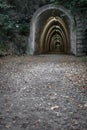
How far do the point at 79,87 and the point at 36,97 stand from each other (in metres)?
1.65

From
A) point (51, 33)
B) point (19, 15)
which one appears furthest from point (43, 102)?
point (51, 33)

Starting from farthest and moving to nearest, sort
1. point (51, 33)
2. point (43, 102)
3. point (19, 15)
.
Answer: point (51, 33), point (19, 15), point (43, 102)

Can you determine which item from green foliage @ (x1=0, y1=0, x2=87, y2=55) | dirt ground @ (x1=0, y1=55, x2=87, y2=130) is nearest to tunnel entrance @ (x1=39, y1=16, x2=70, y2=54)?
green foliage @ (x1=0, y1=0, x2=87, y2=55)

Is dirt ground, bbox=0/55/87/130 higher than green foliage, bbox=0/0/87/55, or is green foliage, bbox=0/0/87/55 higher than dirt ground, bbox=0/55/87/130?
green foliage, bbox=0/0/87/55

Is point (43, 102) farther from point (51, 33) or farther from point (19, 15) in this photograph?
point (51, 33)

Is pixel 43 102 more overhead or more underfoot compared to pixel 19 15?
more underfoot

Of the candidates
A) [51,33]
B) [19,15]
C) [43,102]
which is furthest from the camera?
[51,33]

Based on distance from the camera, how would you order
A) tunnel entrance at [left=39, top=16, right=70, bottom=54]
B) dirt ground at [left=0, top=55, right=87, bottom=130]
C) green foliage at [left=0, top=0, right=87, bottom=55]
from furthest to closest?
tunnel entrance at [left=39, top=16, right=70, bottom=54], green foliage at [left=0, top=0, right=87, bottom=55], dirt ground at [left=0, top=55, right=87, bottom=130]

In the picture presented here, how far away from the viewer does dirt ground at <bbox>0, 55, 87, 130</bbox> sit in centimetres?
502

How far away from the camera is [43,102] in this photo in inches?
256

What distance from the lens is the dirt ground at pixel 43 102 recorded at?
5.02 m

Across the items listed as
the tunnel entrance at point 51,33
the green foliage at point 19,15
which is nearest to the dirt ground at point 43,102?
the green foliage at point 19,15

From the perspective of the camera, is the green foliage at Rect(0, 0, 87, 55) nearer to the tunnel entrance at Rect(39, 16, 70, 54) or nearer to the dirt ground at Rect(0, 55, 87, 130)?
the tunnel entrance at Rect(39, 16, 70, 54)

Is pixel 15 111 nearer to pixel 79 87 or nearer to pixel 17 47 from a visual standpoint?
pixel 79 87
